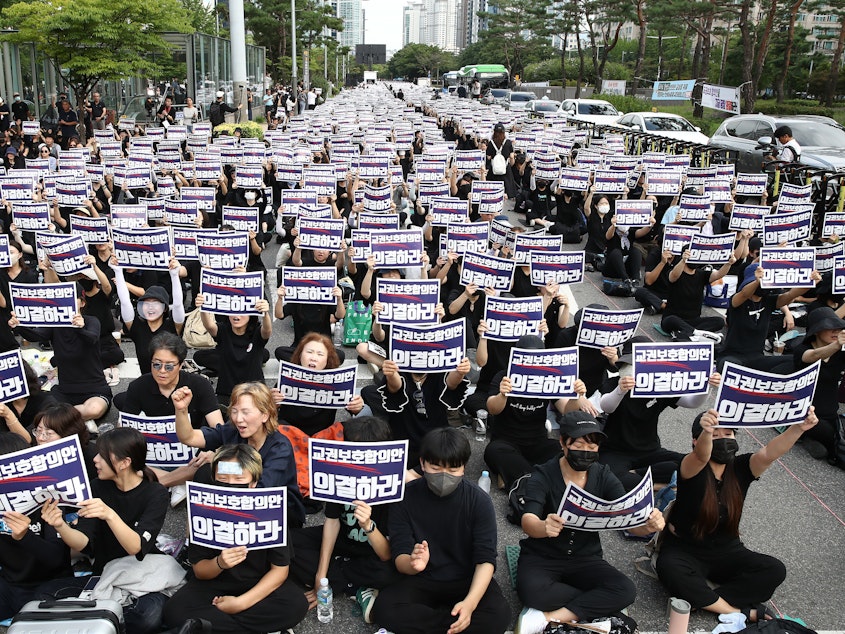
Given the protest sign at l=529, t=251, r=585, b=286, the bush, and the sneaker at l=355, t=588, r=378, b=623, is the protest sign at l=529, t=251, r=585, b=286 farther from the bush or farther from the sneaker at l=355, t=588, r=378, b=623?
the bush

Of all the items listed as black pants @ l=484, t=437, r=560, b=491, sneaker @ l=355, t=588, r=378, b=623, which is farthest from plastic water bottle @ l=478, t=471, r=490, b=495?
sneaker @ l=355, t=588, r=378, b=623

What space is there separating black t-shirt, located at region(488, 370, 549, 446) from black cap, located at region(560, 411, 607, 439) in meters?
1.39

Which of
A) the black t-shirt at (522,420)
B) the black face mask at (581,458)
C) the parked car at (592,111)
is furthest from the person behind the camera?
the parked car at (592,111)

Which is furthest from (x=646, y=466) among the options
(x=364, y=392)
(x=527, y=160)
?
(x=527, y=160)

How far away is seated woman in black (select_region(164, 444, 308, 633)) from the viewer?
461 cm

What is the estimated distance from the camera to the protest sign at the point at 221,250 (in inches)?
380

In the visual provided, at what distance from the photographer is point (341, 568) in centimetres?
534

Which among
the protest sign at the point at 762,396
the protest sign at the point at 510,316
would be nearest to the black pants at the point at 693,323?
the protest sign at the point at 510,316

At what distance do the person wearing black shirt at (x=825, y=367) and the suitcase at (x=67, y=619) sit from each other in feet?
19.2

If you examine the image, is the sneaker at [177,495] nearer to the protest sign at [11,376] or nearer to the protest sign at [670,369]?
the protest sign at [11,376]

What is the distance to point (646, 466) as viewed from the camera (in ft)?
21.5

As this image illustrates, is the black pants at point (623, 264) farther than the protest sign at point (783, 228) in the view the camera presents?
Yes

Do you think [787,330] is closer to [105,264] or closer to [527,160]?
[105,264]

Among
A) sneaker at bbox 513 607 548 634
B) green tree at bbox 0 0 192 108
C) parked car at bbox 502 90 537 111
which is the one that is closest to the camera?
sneaker at bbox 513 607 548 634
